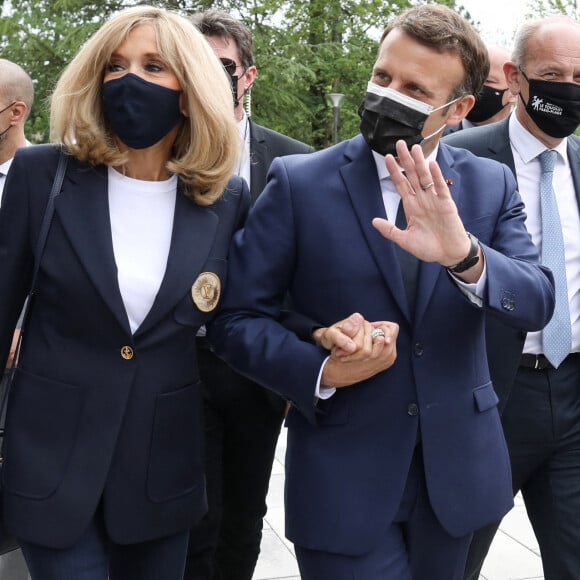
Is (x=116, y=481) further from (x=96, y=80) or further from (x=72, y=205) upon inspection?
(x=96, y=80)

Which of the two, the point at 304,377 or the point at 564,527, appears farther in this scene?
the point at 564,527

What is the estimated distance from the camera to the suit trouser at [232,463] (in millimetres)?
3645

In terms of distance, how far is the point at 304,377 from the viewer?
2516 mm

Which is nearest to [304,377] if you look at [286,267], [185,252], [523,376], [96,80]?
[286,267]

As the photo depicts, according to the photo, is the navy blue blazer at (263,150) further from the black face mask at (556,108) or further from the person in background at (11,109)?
the person in background at (11,109)

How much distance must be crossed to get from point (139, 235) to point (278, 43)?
19900 millimetres

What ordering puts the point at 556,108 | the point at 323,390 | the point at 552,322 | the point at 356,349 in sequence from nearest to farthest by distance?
the point at 356,349 → the point at 323,390 → the point at 552,322 → the point at 556,108

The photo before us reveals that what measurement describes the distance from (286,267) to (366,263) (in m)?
0.23

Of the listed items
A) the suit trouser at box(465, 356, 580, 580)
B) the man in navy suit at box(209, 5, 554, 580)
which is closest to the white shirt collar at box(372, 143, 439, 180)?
the man in navy suit at box(209, 5, 554, 580)

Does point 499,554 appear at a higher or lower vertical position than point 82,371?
lower

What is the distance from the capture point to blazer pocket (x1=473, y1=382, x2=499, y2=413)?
2666mm

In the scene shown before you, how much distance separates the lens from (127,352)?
8.61ft

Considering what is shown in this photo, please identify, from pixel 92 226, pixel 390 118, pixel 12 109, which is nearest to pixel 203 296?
pixel 92 226

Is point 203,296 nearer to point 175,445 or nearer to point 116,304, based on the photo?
point 116,304
